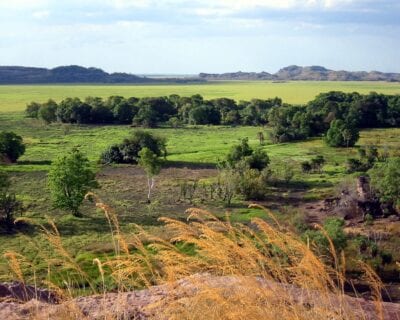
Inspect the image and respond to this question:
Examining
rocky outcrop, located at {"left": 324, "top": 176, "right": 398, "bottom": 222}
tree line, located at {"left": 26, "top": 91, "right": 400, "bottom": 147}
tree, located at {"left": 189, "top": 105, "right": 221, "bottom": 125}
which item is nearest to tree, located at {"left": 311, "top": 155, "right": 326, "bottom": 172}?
rocky outcrop, located at {"left": 324, "top": 176, "right": 398, "bottom": 222}

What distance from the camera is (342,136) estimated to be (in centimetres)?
6775

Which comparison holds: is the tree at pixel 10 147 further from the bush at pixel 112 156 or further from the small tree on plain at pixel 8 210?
the small tree on plain at pixel 8 210

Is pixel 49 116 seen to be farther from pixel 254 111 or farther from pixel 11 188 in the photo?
pixel 11 188

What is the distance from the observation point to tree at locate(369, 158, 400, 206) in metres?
36.1

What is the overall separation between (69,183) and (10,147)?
21.4 m

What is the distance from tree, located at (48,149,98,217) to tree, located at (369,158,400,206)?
2061cm

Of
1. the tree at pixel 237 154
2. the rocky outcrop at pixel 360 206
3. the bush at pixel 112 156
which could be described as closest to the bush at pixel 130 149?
the bush at pixel 112 156

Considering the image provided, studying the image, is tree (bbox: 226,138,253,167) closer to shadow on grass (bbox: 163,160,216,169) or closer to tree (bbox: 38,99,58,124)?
shadow on grass (bbox: 163,160,216,169)

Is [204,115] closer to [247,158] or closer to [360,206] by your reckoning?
[247,158]

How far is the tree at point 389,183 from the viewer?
1421 inches

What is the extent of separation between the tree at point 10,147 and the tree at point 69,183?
1933cm

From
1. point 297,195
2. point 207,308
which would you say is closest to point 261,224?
point 207,308

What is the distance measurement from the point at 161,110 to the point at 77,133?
90.5 ft

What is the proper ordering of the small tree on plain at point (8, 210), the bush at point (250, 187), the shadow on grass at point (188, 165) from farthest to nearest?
the shadow on grass at point (188, 165), the bush at point (250, 187), the small tree on plain at point (8, 210)
